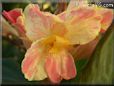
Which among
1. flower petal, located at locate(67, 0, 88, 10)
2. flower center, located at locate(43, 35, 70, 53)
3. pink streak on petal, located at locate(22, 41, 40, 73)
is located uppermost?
flower petal, located at locate(67, 0, 88, 10)

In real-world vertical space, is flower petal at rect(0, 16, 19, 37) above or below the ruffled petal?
above

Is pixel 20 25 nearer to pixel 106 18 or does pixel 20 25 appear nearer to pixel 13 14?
pixel 13 14

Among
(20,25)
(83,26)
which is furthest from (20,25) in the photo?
(83,26)

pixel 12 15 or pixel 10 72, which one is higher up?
pixel 12 15

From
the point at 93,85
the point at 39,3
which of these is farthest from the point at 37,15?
the point at 93,85

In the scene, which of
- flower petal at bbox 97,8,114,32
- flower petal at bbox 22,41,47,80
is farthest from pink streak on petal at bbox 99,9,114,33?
flower petal at bbox 22,41,47,80

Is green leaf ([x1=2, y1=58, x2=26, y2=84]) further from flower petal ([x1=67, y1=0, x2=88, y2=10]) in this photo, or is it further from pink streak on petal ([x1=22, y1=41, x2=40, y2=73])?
flower petal ([x1=67, y1=0, x2=88, y2=10])

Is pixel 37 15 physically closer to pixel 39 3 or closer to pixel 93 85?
pixel 39 3
